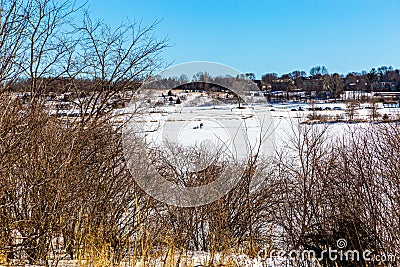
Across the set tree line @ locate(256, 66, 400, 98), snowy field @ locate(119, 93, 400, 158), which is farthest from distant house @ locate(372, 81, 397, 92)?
snowy field @ locate(119, 93, 400, 158)

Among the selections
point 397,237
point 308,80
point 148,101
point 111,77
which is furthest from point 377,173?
point 308,80

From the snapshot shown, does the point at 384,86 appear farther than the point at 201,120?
Yes

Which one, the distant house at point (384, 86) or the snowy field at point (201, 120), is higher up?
the distant house at point (384, 86)

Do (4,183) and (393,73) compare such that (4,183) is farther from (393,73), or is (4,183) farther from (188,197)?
(393,73)

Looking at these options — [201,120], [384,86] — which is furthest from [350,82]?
[201,120]

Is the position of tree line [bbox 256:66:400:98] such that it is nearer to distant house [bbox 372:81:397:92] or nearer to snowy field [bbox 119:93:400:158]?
distant house [bbox 372:81:397:92]

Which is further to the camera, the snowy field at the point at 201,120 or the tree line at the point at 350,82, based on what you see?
the tree line at the point at 350,82

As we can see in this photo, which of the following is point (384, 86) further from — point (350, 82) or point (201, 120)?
point (201, 120)

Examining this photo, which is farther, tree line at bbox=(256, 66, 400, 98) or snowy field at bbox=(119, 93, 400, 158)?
tree line at bbox=(256, 66, 400, 98)

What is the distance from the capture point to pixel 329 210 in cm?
675

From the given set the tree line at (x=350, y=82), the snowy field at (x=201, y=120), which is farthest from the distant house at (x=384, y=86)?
the snowy field at (x=201, y=120)

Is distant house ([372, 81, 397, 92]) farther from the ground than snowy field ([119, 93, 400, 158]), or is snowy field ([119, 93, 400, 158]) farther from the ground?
distant house ([372, 81, 397, 92])

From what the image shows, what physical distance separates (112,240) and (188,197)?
6.81ft

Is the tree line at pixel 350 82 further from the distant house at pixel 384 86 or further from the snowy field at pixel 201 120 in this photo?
the snowy field at pixel 201 120
